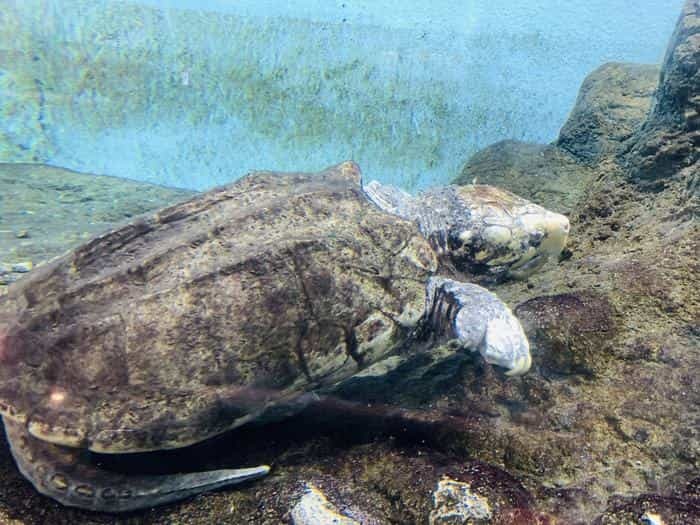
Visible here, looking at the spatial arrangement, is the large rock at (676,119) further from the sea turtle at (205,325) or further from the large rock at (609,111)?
the sea turtle at (205,325)

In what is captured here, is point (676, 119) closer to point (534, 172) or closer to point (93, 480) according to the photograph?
point (534, 172)

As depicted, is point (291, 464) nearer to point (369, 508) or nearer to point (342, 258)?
point (369, 508)

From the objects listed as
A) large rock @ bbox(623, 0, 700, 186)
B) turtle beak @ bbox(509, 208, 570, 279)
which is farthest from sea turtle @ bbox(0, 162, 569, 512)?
large rock @ bbox(623, 0, 700, 186)

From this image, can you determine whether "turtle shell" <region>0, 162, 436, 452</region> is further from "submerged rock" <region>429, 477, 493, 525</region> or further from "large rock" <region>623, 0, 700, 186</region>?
"large rock" <region>623, 0, 700, 186</region>

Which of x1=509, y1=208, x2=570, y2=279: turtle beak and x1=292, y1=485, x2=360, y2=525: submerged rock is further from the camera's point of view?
x1=509, y1=208, x2=570, y2=279: turtle beak

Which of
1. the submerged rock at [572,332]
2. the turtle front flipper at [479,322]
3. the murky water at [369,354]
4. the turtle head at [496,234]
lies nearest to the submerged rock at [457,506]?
the murky water at [369,354]

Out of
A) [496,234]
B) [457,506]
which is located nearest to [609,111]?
[496,234]

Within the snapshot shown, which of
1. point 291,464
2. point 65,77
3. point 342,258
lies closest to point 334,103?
point 65,77

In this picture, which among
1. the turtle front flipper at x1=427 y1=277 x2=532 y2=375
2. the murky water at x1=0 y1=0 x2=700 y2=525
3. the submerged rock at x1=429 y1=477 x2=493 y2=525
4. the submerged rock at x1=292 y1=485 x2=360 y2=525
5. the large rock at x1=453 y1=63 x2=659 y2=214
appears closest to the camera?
the submerged rock at x1=429 y1=477 x2=493 y2=525
